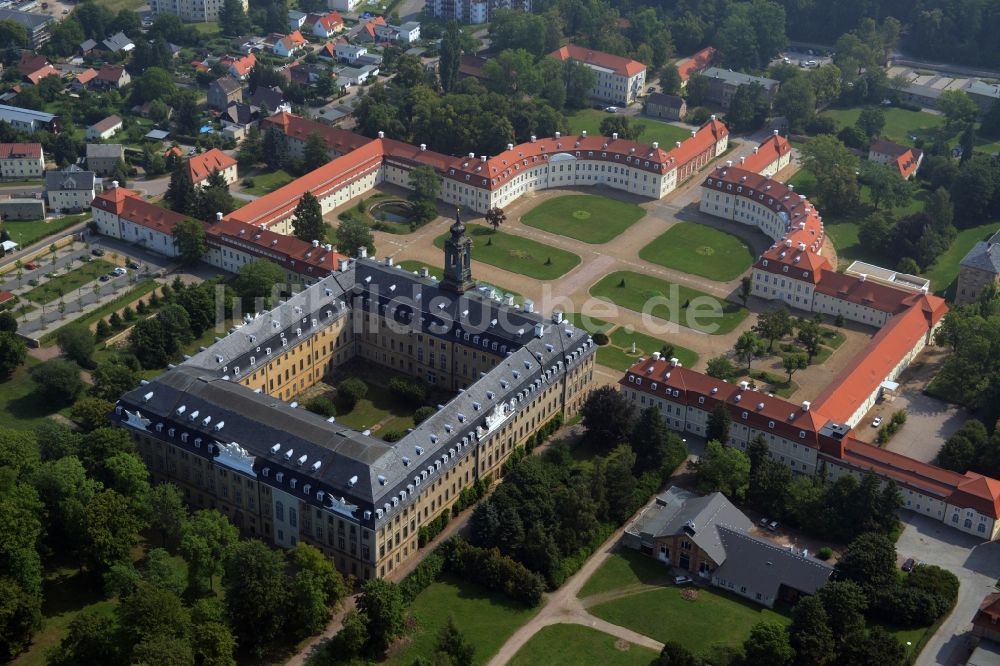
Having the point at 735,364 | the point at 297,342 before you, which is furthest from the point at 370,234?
the point at 735,364

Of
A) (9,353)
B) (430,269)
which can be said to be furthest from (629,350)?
(9,353)

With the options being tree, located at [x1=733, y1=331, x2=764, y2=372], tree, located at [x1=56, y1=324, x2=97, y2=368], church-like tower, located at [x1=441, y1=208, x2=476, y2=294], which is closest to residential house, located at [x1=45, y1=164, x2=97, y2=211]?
tree, located at [x1=56, y1=324, x2=97, y2=368]

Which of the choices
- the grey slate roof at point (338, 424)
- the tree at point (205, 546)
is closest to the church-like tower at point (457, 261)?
the grey slate roof at point (338, 424)

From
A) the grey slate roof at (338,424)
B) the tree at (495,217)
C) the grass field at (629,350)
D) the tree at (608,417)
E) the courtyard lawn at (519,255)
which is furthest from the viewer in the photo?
the tree at (495,217)

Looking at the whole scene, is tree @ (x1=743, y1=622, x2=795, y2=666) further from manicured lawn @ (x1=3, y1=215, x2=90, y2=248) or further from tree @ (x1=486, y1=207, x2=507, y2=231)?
manicured lawn @ (x1=3, y1=215, x2=90, y2=248)

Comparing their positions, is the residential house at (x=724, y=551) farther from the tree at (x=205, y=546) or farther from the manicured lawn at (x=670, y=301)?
the manicured lawn at (x=670, y=301)

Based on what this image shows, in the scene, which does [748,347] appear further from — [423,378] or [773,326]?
[423,378]

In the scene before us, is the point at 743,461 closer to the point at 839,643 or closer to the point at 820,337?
the point at 839,643
